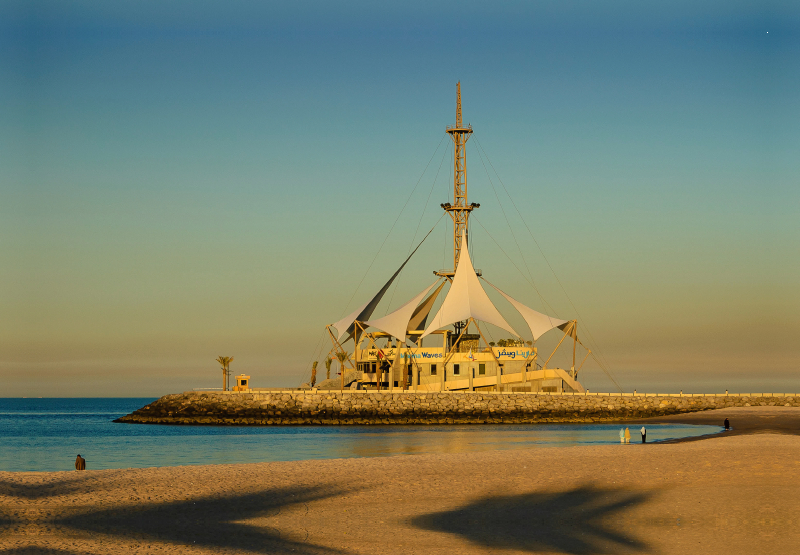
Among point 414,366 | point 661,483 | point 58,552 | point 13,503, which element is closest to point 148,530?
point 58,552

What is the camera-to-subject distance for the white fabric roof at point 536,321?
75.8m

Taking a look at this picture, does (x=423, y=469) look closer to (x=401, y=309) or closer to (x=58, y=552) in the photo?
(x=58, y=552)

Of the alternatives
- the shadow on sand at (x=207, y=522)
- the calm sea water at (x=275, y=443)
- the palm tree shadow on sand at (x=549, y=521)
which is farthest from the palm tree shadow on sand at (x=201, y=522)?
the calm sea water at (x=275, y=443)

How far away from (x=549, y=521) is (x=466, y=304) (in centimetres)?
5851

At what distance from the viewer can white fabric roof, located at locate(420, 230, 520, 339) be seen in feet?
247

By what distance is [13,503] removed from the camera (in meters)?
18.3

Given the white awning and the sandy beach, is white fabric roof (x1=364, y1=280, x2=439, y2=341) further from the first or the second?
the sandy beach

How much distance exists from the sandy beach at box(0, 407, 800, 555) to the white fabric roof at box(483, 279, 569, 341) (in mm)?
48898

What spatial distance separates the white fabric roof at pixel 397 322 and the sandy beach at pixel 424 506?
1911 inches

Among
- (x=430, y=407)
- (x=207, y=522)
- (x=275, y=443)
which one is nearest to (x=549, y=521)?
(x=207, y=522)

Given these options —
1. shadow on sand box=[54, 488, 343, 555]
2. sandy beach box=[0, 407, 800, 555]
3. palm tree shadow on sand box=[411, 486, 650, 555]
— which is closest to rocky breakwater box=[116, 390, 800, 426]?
sandy beach box=[0, 407, 800, 555]

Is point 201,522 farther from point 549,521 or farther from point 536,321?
point 536,321

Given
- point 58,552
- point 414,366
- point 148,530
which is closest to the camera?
point 58,552

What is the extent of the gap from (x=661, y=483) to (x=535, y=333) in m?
53.7
